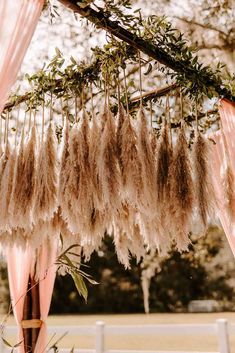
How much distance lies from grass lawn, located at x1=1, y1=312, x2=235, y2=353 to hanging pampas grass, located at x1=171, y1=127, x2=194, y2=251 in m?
17.2

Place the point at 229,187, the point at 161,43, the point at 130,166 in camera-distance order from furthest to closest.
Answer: the point at 229,187, the point at 161,43, the point at 130,166

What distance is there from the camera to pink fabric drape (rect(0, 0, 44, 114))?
5.68 ft

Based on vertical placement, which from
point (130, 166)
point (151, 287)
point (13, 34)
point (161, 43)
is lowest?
point (130, 166)

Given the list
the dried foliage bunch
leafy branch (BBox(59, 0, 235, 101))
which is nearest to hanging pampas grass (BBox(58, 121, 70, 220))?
the dried foliage bunch

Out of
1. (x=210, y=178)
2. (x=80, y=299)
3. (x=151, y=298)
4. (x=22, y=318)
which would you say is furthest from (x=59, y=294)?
(x=210, y=178)

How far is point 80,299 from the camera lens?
29.8 meters

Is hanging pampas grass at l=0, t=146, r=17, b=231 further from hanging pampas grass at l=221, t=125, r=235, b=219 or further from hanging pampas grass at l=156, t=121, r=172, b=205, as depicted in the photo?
hanging pampas grass at l=221, t=125, r=235, b=219

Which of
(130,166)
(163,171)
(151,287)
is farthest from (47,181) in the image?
(151,287)

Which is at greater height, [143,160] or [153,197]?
[143,160]

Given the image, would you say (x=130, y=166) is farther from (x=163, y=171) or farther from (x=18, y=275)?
(x=18, y=275)

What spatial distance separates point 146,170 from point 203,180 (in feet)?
1.03

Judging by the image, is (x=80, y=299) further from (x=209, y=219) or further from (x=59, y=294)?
(x=209, y=219)

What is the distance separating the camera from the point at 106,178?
182 centimetres

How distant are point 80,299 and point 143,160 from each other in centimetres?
2921
